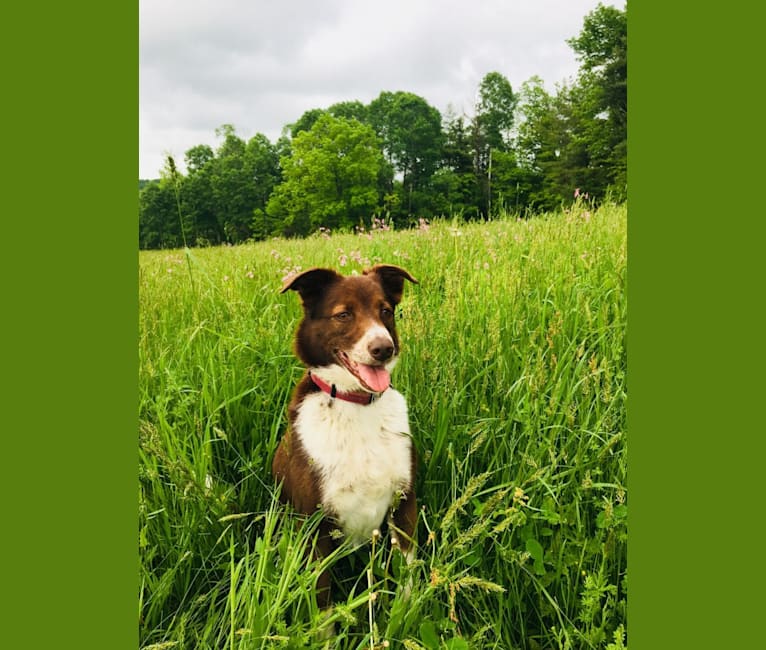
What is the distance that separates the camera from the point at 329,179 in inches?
154

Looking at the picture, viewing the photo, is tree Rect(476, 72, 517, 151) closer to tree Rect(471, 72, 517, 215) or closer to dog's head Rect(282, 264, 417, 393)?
tree Rect(471, 72, 517, 215)

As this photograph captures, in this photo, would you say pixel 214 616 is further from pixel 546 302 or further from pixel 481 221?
pixel 481 221

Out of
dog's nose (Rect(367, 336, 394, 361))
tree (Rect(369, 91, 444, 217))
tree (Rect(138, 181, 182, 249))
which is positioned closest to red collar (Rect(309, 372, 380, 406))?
dog's nose (Rect(367, 336, 394, 361))

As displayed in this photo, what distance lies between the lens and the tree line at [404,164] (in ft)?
11.0

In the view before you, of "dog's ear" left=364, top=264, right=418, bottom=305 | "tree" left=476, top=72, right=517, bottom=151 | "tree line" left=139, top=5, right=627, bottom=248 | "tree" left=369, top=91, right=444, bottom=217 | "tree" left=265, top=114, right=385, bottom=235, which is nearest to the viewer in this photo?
"dog's ear" left=364, top=264, right=418, bottom=305

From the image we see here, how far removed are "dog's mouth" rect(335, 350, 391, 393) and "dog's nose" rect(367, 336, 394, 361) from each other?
0.09 m

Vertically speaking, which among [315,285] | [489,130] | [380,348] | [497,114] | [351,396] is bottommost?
[351,396]

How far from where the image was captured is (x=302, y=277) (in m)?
1.92

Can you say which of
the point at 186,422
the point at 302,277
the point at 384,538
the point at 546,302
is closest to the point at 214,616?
the point at 384,538

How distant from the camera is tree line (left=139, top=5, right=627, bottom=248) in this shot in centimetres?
334

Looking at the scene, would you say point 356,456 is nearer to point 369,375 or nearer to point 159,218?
point 369,375

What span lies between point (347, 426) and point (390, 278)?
0.70m

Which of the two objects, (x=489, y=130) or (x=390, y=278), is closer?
(x=390, y=278)

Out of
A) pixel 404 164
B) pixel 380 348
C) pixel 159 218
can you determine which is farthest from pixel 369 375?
pixel 404 164
